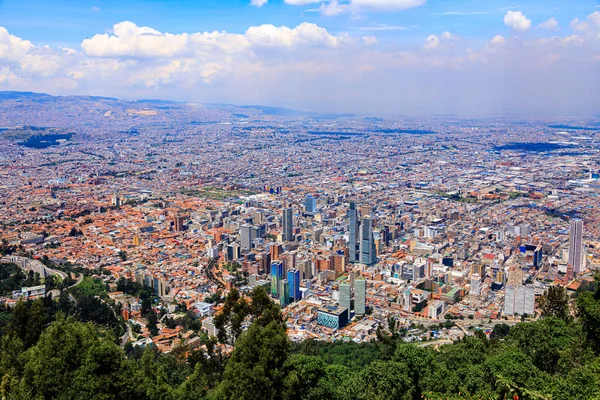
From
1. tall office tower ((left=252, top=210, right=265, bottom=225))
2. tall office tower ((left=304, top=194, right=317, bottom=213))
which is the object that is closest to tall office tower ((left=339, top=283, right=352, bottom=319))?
tall office tower ((left=252, top=210, right=265, bottom=225))

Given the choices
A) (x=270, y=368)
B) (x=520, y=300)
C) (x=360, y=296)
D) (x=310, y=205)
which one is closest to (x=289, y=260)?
(x=360, y=296)

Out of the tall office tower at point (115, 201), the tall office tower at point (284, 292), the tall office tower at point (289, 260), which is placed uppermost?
the tall office tower at point (115, 201)

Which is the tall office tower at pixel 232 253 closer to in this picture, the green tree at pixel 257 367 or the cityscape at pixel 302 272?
the cityscape at pixel 302 272

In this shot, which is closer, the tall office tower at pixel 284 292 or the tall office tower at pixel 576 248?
the tall office tower at pixel 284 292

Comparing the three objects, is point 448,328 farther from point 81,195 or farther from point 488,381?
point 81,195

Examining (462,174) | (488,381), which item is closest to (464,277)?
(488,381)

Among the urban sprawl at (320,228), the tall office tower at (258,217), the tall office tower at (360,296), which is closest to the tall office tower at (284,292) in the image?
the urban sprawl at (320,228)
